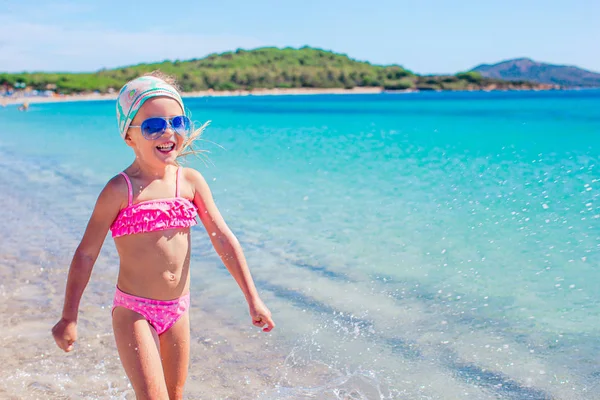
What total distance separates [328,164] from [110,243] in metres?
9.21

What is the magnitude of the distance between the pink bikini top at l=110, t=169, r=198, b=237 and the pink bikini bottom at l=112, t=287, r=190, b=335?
29 centimetres

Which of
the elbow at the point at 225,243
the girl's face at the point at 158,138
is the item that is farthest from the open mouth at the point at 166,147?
the elbow at the point at 225,243

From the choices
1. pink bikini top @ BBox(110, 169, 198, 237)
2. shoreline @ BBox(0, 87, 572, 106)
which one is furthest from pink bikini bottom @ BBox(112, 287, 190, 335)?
shoreline @ BBox(0, 87, 572, 106)

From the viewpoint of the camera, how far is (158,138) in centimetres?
260

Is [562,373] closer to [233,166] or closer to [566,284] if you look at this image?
[566,284]

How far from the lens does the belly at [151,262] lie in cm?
261

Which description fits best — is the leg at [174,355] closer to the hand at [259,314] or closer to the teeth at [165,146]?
the hand at [259,314]

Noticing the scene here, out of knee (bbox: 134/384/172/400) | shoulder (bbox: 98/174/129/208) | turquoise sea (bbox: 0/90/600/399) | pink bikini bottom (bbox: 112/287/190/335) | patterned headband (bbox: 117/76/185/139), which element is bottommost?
turquoise sea (bbox: 0/90/600/399)

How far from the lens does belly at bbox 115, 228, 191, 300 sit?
2.61 m

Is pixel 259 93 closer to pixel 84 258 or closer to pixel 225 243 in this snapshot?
pixel 225 243

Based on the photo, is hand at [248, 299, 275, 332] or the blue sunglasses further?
hand at [248, 299, 275, 332]

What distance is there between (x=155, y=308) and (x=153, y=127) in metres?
0.78

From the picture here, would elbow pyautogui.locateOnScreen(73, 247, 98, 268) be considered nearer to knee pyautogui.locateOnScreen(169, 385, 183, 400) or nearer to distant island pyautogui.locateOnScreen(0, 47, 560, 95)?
knee pyautogui.locateOnScreen(169, 385, 183, 400)

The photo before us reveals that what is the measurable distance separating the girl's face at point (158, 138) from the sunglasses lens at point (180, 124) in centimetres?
2
